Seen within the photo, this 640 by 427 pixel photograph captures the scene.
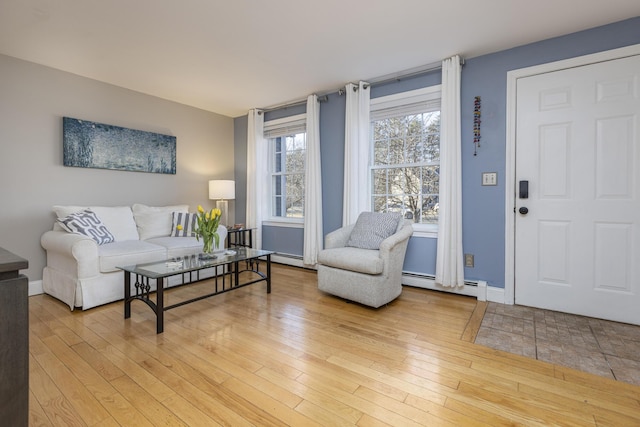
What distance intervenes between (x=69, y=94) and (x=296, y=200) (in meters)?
2.91

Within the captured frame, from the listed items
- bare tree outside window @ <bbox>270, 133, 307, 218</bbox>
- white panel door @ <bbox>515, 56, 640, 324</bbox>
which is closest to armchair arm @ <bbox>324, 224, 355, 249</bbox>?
bare tree outside window @ <bbox>270, 133, 307, 218</bbox>

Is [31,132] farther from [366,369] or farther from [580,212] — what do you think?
[580,212]

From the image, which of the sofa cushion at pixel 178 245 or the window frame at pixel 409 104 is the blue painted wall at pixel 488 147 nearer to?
the window frame at pixel 409 104

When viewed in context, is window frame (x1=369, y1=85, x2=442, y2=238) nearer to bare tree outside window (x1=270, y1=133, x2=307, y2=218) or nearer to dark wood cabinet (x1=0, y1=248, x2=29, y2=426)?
bare tree outside window (x1=270, y1=133, x2=307, y2=218)

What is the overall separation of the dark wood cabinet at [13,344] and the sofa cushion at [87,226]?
2691 mm

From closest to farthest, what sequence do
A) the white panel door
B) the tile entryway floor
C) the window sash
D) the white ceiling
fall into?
Answer: the tile entryway floor < the white ceiling < the white panel door < the window sash

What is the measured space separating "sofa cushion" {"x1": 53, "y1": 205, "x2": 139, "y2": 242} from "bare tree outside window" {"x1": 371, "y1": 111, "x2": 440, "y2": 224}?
9.43 ft

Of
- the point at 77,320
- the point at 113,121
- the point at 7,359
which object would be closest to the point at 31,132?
the point at 113,121

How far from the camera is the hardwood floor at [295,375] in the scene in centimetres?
142

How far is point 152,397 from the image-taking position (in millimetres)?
1533

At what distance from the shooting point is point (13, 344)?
73 cm

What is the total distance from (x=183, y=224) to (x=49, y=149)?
5.02 feet

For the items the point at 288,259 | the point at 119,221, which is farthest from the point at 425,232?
the point at 119,221

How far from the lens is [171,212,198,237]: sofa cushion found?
3818mm
